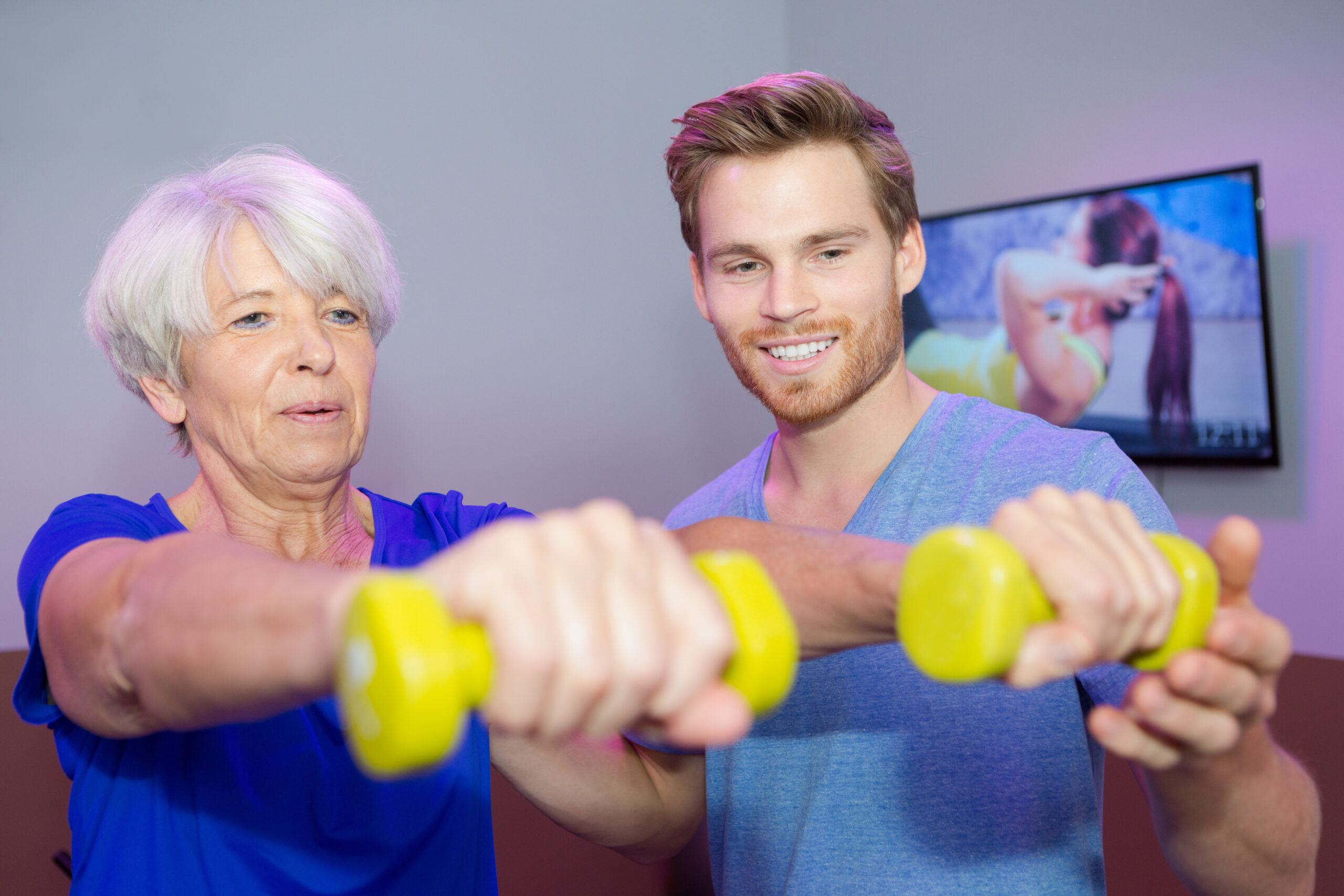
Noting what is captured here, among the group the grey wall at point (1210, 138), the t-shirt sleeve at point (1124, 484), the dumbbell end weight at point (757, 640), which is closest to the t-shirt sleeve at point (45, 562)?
the dumbbell end weight at point (757, 640)

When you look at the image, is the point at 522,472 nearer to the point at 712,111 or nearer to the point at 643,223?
the point at 643,223

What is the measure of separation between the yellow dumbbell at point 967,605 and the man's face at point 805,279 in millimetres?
718

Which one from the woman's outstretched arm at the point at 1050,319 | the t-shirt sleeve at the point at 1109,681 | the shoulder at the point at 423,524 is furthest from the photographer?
the woman's outstretched arm at the point at 1050,319

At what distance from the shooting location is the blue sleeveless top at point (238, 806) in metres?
0.99

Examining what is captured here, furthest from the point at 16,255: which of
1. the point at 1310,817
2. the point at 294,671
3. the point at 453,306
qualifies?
the point at 1310,817

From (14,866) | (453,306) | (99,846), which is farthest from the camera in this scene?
(453,306)

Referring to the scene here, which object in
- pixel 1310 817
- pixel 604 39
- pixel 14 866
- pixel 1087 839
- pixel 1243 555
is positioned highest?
pixel 604 39

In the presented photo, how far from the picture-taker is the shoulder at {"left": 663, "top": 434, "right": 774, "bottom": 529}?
1.34 meters

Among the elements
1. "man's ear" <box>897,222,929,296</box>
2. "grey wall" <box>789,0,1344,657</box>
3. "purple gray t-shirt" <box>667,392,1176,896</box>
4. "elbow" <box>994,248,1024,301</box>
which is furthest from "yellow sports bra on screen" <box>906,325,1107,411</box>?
"purple gray t-shirt" <box>667,392,1176,896</box>

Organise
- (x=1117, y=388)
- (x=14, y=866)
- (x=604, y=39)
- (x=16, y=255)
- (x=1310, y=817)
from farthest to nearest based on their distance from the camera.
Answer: (x=604, y=39) < (x=1117, y=388) < (x=16, y=255) < (x=14, y=866) < (x=1310, y=817)

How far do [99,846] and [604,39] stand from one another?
3.06 meters

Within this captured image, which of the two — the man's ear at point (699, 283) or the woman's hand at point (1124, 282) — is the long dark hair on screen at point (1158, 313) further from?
the man's ear at point (699, 283)

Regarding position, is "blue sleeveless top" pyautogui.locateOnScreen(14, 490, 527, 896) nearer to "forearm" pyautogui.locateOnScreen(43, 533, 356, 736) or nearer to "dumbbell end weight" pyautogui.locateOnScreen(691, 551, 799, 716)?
"forearm" pyautogui.locateOnScreen(43, 533, 356, 736)

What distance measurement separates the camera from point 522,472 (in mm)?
3137
